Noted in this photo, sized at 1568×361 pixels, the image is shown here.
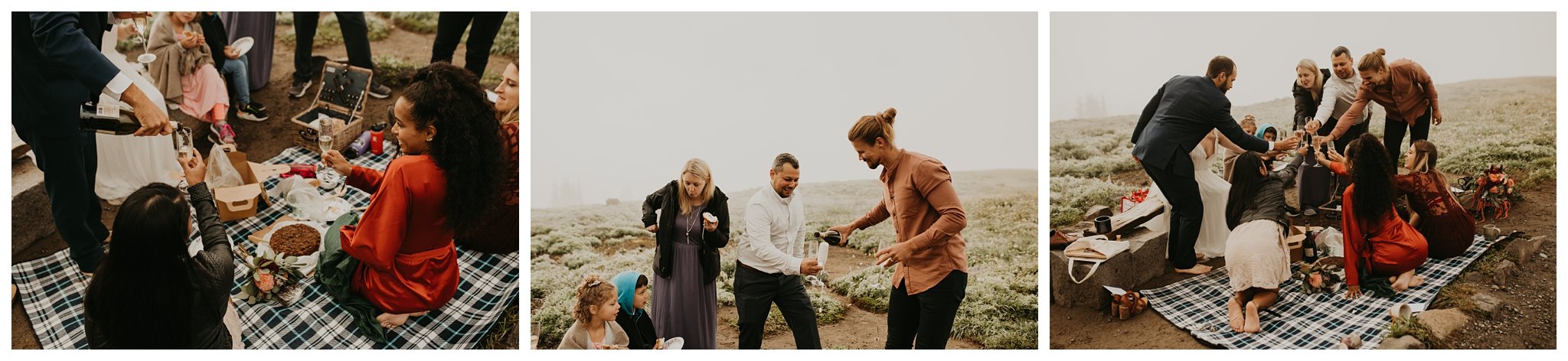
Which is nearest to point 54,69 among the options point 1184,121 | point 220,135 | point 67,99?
point 67,99

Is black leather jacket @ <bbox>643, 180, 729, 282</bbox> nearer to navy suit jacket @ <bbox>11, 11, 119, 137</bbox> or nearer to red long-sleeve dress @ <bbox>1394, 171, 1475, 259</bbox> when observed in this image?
navy suit jacket @ <bbox>11, 11, 119, 137</bbox>

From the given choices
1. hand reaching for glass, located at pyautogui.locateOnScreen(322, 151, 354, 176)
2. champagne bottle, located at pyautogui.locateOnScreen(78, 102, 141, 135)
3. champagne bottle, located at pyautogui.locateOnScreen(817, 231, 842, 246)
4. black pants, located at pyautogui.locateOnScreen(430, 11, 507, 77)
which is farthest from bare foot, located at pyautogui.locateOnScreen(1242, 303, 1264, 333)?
champagne bottle, located at pyautogui.locateOnScreen(78, 102, 141, 135)

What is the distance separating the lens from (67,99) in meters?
5.27

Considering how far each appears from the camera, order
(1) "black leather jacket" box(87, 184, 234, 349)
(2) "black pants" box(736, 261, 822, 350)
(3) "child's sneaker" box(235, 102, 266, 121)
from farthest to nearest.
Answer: (3) "child's sneaker" box(235, 102, 266, 121) < (2) "black pants" box(736, 261, 822, 350) < (1) "black leather jacket" box(87, 184, 234, 349)

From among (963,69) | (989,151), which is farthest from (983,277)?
(963,69)

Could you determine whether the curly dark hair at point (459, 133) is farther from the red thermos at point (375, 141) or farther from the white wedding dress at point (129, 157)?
the white wedding dress at point (129, 157)

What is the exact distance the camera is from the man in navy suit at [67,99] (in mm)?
5172

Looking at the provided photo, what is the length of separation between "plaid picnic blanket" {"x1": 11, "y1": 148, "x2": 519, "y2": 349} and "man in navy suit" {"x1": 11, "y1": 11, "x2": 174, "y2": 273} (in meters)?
0.22

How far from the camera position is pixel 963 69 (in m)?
5.78

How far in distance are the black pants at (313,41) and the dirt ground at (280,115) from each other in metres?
0.05

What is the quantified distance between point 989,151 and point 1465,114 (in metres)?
2.43

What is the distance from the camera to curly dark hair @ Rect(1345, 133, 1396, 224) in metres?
5.62

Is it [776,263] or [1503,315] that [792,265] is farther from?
[1503,315]

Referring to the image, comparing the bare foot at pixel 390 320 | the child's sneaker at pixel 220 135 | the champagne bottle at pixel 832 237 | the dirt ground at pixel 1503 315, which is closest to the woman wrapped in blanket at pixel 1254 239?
the dirt ground at pixel 1503 315
